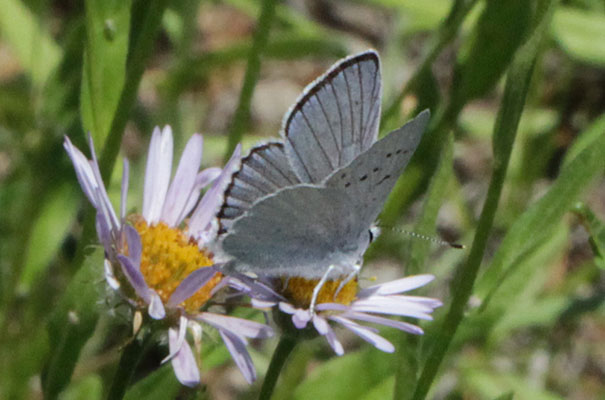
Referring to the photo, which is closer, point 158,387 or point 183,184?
point 158,387

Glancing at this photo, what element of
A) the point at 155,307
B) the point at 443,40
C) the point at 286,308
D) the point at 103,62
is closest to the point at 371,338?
the point at 286,308

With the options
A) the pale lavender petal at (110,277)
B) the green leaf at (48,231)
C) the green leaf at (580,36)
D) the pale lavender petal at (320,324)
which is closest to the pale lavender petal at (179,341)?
the pale lavender petal at (110,277)

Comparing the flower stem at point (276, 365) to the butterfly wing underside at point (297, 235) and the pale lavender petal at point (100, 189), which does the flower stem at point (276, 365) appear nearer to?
the butterfly wing underside at point (297, 235)

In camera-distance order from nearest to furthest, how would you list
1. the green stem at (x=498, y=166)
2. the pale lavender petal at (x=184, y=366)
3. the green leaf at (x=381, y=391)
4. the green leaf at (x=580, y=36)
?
the pale lavender petal at (x=184, y=366)
the green stem at (x=498, y=166)
the green leaf at (x=381, y=391)
the green leaf at (x=580, y=36)

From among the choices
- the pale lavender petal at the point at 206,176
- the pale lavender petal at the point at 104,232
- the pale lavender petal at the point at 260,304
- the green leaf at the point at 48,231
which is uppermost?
the pale lavender petal at the point at 104,232

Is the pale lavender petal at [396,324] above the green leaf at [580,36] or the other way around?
the other way around

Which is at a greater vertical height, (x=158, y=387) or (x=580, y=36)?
(x=580, y=36)

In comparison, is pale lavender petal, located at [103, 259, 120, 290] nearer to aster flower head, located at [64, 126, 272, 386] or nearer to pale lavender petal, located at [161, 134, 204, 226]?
aster flower head, located at [64, 126, 272, 386]

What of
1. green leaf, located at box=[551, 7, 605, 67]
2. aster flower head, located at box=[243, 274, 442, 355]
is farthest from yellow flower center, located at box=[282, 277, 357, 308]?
green leaf, located at box=[551, 7, 605, 67]

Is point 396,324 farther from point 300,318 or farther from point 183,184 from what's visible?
point 183,184
